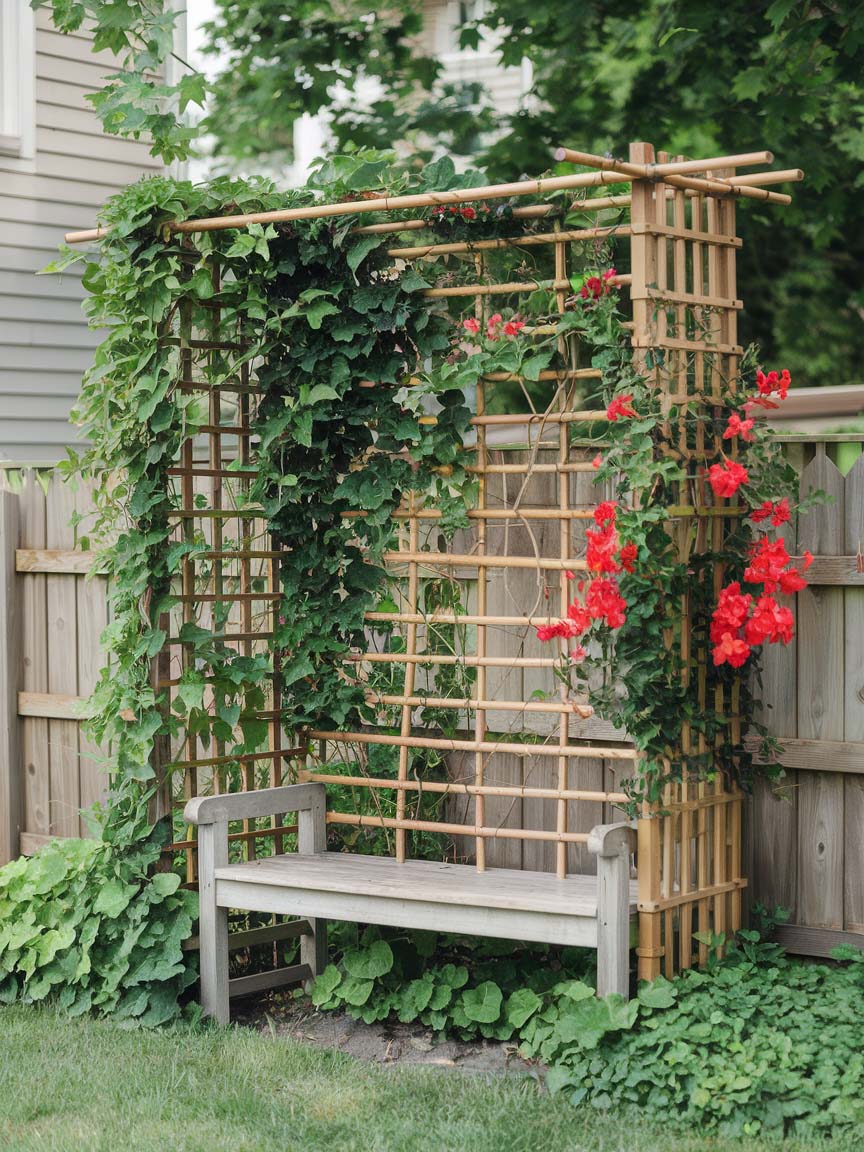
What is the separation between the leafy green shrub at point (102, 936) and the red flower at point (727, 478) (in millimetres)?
2069

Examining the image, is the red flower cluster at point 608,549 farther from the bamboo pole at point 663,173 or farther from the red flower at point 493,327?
the bamboo pole at point 663,173

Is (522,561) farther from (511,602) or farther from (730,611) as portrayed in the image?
(730,611)

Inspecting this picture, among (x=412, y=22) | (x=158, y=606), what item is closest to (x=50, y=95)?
(x=412, y=22)

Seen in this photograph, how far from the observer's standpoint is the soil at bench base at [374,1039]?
4004 millimetres

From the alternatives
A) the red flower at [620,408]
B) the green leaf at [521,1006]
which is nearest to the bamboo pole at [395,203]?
the red flower at [620,408]

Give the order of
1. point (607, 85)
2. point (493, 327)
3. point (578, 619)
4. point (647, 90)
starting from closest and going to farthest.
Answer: point (578, 619)
point (493, 327)
point (647, 90)
point (607, 85)

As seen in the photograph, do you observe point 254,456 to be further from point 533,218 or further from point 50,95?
point 50,95

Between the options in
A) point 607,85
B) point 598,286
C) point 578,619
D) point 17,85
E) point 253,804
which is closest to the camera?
point 578,619

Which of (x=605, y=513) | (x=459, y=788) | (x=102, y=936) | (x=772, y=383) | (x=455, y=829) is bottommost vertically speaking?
(x=102, y=936)

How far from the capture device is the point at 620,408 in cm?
371

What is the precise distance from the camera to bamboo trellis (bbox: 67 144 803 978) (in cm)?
382

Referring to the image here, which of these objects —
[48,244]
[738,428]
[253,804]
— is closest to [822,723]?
[738,428]

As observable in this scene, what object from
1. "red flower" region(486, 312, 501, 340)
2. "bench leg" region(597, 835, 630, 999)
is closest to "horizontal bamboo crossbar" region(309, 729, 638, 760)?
"bench leg" region(597, 835, 630, 999)

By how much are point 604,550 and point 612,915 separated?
93 centimetres
